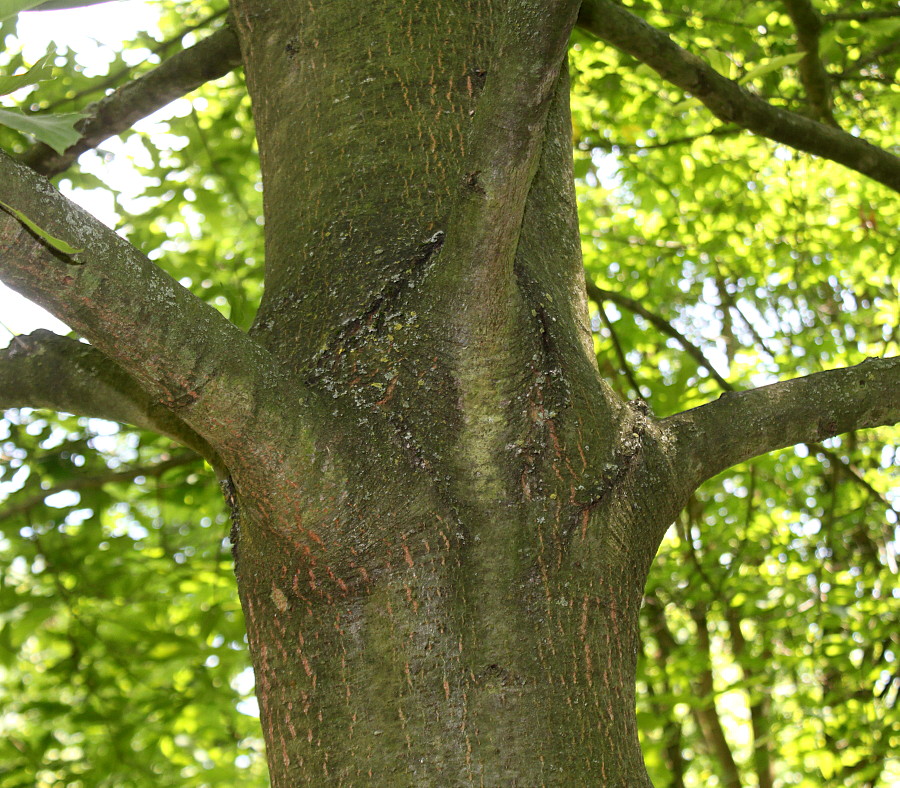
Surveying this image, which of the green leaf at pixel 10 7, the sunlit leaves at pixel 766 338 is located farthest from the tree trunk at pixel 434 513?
the sunlit leaves at pixel 766 338

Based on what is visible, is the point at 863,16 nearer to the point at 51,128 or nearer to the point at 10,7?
the point at 51,128

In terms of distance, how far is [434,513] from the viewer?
121cm

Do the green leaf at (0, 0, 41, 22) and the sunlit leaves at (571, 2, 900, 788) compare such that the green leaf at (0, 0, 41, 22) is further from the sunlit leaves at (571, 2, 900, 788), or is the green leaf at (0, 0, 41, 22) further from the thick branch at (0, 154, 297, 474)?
the sunlit leaves at (571, 2, 900, 788)

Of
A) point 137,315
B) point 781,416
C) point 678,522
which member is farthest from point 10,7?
point 678,522

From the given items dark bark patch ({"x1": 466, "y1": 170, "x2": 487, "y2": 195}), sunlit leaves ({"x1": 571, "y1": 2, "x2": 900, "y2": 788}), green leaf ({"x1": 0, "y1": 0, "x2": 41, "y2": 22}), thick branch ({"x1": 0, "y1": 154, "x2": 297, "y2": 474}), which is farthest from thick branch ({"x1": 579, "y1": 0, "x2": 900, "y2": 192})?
green leaf ({"x1": 0, "y1": 0, "x2": 41, "y2": 22})

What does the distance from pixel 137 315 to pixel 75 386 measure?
0.50 metres

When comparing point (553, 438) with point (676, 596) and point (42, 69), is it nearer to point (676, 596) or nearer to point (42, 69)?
point (42, 69)

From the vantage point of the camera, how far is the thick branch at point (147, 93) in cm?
217

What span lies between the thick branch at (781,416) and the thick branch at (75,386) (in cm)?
82

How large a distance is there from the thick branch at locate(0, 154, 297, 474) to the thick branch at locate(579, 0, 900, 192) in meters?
1.46

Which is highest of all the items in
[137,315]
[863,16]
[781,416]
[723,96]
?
[863,16]

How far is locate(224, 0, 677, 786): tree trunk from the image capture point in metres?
1.13

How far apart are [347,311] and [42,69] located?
55 centimetres

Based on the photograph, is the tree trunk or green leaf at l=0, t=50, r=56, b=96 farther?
the tree trunk
